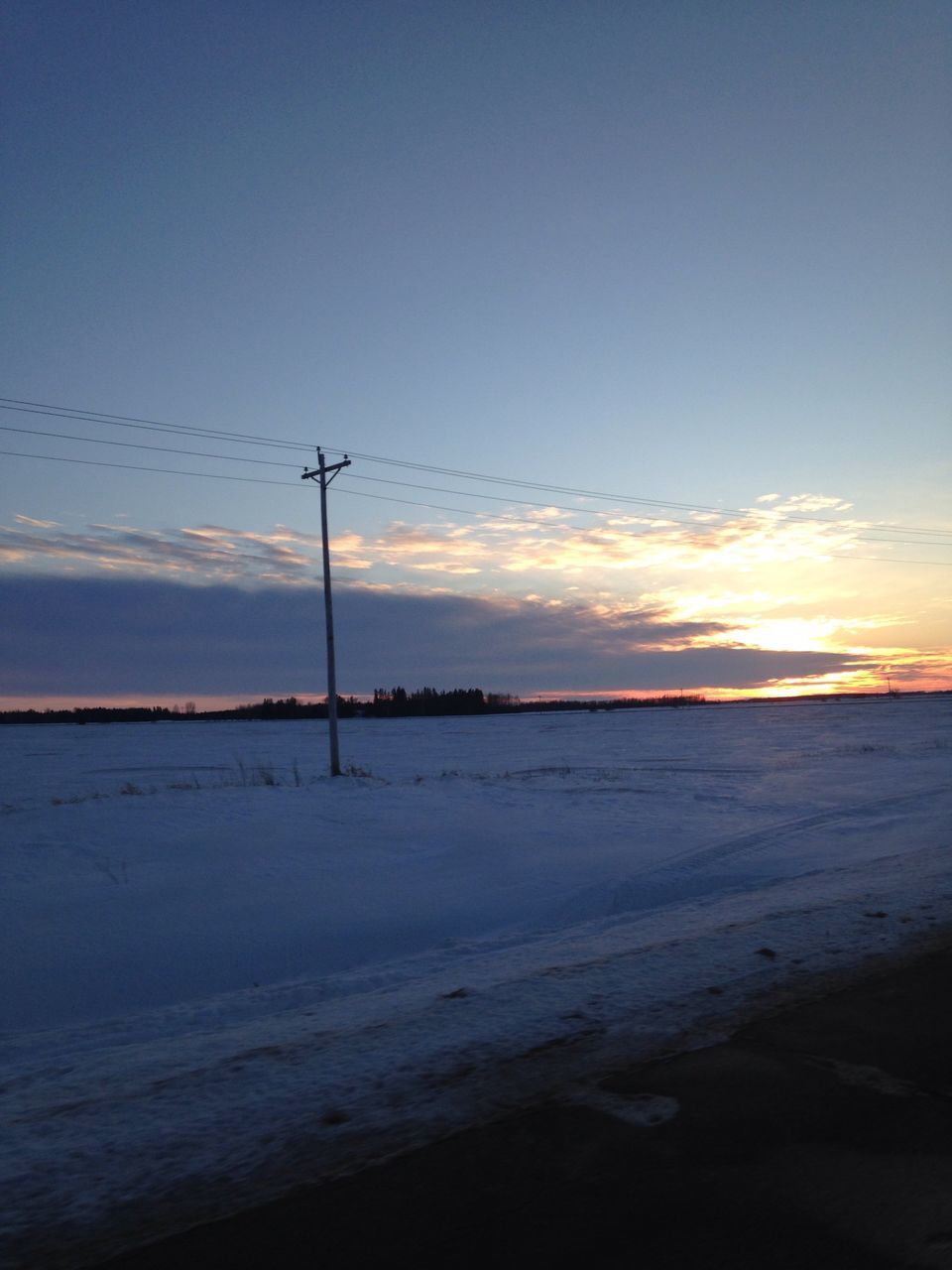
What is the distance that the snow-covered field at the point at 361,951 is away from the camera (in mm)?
3578

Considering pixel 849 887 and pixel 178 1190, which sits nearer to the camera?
pixel 178 1190

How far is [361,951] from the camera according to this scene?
889 centimetres

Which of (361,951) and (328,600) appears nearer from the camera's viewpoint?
(361,951)

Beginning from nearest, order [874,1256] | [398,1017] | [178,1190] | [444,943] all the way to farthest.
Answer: [874,1256], [178,1190], [398,1017], [444,943]

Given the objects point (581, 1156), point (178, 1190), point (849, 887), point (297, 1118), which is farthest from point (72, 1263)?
point (849, 887)

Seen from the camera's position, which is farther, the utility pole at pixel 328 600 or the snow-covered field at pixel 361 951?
the utility pole at pixel 328 600

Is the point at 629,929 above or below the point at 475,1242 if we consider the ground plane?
below

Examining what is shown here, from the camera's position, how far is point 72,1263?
8.92 ft

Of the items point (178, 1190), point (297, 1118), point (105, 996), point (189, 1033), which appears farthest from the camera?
point (105, 996)

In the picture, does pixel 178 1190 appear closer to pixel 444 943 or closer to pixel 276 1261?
pixel 276 1261

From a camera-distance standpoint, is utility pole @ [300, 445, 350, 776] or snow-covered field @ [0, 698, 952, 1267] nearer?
snow-covered field @ [0, 698, 952, 1267]

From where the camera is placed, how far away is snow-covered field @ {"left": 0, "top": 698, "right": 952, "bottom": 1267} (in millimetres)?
3578

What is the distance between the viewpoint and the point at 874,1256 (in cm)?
263

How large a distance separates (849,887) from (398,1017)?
5.85 m
